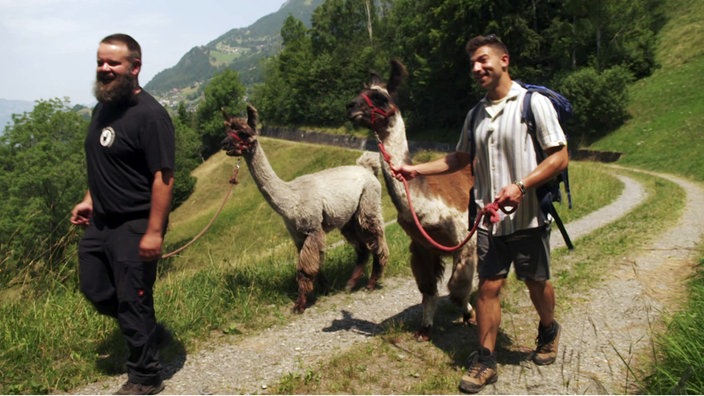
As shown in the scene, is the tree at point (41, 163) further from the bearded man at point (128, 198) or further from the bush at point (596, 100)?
the bush at point (596, 100)

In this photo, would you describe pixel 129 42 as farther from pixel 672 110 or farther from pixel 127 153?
pixel 672 110

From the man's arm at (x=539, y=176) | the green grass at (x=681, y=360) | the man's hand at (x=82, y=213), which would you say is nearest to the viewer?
the green grass at (x=681, y=360)

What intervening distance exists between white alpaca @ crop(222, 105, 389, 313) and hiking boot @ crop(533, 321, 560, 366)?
9.36 feet

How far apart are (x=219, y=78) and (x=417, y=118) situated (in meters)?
41.5

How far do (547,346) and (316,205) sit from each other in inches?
132

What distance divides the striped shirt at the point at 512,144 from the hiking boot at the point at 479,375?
101 cm

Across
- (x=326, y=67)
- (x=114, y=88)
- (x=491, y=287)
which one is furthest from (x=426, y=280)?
(x=326, y=67)

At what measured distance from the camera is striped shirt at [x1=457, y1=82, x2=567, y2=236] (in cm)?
353

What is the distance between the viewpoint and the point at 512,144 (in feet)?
12.1

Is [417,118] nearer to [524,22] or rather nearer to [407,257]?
[524,22]

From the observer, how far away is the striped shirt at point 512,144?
3533 mm

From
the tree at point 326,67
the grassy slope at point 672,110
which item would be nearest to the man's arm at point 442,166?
the grassy slope at point 672,110

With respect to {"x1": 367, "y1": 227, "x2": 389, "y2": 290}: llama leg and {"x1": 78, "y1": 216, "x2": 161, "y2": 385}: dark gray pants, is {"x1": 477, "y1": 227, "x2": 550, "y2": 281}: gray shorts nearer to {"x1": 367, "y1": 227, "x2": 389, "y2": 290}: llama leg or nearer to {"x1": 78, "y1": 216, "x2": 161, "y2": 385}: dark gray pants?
{"x1": 78, "y1": 216, "x2": 161, "y2": 385}: dark gray pants

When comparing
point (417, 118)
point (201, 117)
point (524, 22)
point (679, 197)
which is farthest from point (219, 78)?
point (679, 197)
